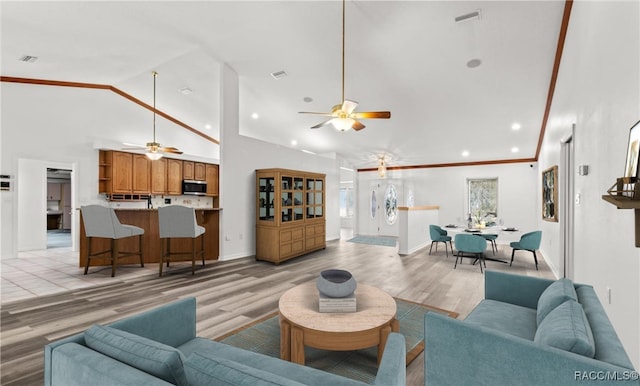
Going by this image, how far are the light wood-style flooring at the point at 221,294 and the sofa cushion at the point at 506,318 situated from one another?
0.56 m

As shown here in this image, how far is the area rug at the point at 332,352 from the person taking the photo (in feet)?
6.94

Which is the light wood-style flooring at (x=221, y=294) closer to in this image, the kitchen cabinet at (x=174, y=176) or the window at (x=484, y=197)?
the window at (x=484, y=197)

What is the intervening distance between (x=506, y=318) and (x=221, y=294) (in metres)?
2.97

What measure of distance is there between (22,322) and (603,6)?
5.81m

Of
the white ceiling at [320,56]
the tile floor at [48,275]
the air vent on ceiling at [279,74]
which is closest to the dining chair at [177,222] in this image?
the tile floor at [48,275]

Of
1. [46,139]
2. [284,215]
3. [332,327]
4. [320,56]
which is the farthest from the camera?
[46,139]

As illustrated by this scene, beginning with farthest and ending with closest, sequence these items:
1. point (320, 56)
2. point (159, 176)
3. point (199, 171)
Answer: point (199, 171), point (159, 176), point (320, 56)

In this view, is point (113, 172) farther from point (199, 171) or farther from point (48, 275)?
point (48, 275)

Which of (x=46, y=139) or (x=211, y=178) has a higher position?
(x=46, y=139)

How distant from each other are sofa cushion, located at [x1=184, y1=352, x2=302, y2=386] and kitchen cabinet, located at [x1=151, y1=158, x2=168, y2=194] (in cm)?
747

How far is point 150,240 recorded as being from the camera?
5031 mm

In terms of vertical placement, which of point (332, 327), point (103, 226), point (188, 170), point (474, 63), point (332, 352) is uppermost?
point (474, 63)

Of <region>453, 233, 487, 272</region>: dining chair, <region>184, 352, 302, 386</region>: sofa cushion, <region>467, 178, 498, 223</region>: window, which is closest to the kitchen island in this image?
<region>184, 352, 302, 386</region>: sofa cushion

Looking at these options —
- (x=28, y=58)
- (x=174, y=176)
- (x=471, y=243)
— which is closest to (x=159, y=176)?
(x=174, y=176)
